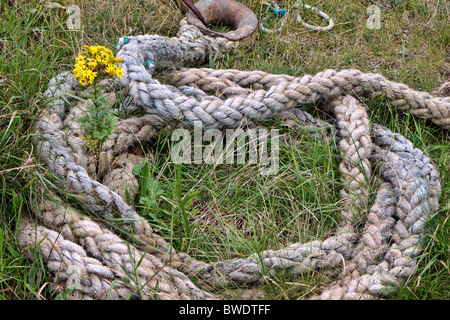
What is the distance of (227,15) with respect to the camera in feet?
9.91

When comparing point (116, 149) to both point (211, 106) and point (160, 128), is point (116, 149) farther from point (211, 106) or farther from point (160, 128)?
point (211, 106)

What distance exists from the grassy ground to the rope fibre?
64 millimetres

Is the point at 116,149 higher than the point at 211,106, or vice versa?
the point at 211,106

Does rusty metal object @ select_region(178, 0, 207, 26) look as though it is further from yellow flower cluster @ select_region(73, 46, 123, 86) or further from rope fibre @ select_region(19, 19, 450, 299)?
yellow flower cluster @ select_region(73, 46, 123, 86)

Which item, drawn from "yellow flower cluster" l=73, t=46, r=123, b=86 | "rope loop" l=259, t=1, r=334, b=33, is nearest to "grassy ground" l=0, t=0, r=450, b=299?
"rope loop" l=259, t=1, r=334, b=33

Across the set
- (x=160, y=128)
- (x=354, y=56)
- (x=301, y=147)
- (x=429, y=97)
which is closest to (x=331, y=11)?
(x=354, y=56)

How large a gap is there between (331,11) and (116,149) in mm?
1911

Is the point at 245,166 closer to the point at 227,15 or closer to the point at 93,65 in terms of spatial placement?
the point at 93,65

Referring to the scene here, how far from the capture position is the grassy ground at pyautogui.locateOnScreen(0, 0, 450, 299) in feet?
5.59

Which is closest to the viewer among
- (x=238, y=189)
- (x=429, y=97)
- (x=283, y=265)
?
(x=283, y=265)

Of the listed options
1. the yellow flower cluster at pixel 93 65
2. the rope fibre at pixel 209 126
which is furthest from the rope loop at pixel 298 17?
the yellow flower cluster at pixel 93 65

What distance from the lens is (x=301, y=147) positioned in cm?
222

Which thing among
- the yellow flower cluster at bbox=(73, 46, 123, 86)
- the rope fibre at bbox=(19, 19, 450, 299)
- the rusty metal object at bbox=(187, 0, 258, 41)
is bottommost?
the rope fibre at bbox=(19, 19, 450, 299)

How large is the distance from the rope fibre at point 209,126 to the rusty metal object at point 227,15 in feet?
1.28
